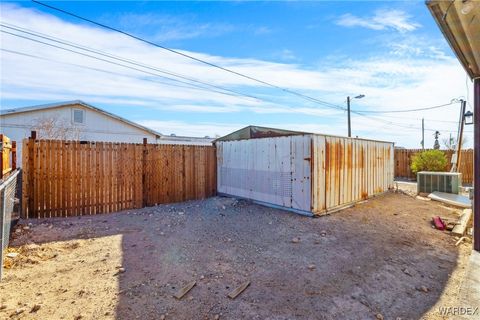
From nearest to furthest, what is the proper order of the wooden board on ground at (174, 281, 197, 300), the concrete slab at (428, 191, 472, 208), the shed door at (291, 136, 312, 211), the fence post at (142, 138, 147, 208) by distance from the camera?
the wooden board on ground at (174, 281, 197, 300)
the shed door at (291, 136, 312, 211)
the fence post at (142, 138, 147, 208)
the concrete slab at (428, 191, 472, 208)

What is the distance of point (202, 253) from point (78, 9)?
21.2 ft

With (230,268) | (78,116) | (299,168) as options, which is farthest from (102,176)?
(78,116)

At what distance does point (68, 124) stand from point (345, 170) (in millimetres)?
14277

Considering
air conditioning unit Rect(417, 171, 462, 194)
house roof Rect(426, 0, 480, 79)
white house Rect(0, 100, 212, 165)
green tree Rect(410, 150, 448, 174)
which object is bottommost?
air conditioning unit Rect(417, 171, 462, 194)

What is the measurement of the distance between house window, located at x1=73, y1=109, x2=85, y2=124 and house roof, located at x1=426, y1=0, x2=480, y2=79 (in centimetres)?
1619

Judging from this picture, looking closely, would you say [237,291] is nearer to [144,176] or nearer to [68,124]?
[144,176]

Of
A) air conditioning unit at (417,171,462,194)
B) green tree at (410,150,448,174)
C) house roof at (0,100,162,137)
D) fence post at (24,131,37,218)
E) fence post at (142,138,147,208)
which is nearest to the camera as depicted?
fence post at (24,131,37,218)

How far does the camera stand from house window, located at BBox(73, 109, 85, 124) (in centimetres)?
1430

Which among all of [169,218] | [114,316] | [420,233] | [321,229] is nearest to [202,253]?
[114,316]

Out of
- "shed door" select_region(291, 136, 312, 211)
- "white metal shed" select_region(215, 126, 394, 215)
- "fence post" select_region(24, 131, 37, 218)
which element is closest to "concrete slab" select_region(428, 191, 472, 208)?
"white metal shed" select_region(215, 126, 394, 215)

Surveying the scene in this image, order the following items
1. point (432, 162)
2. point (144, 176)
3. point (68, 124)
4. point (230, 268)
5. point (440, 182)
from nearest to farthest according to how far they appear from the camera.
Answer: point (230, 268) → point (144, 176) → point (440, 182) → point (432, 162) → point (68, 124)

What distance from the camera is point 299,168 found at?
238 inches

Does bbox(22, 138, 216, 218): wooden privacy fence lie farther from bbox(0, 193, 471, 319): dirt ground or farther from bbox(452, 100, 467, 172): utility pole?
bbox(452, 100, 467, 172): utility pole

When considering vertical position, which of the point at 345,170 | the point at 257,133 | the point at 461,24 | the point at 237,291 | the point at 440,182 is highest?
the point at 461,24
